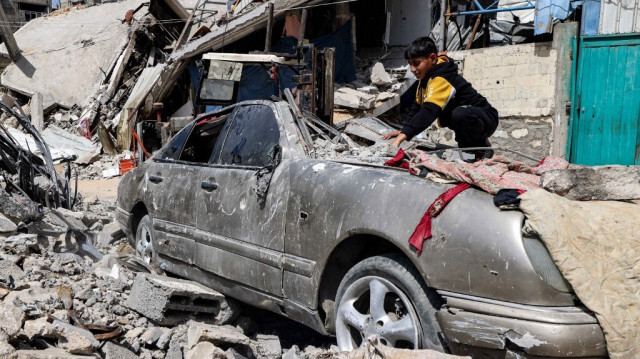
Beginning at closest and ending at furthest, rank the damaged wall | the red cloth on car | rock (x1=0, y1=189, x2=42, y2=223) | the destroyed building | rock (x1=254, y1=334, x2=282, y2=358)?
the red cloth on car, rock (x1=254, y1=334, x2=282, y2=358), rock (x1=0, y1=189, x2=42, y2=223), the damaged wall, the destroyed building

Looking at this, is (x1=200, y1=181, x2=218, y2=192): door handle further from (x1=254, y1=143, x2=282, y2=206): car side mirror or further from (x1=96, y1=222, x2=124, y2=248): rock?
(x1=96, y1=222, x2=124, y2=248): rock

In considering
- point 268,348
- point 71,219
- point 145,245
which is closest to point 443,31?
point 71,219

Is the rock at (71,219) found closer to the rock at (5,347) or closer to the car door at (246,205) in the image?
the car door at (246,205)

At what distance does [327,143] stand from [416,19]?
1188 cm

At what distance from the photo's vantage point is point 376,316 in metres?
3.06

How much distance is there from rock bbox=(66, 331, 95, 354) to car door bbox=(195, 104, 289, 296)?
1030mm

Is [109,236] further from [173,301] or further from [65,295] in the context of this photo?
[173,301]

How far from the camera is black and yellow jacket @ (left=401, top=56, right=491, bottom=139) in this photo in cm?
431

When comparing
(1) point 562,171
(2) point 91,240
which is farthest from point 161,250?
Answer: (1) point 562,171

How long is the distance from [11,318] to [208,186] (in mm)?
1564

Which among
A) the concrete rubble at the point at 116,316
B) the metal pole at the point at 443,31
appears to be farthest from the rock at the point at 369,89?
the concrete rubble at the point at 116,316

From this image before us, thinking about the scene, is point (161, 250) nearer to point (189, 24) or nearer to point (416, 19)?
point (416, 19)

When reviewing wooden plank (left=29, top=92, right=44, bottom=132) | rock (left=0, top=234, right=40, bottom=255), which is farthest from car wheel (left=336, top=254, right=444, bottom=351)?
wooden plank (left=29, top=92, right=44, bottom=132)

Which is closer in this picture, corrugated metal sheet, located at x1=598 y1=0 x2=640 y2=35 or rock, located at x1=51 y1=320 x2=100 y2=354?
rock, located at x1=51 y1=320 x2=100 y2=354
